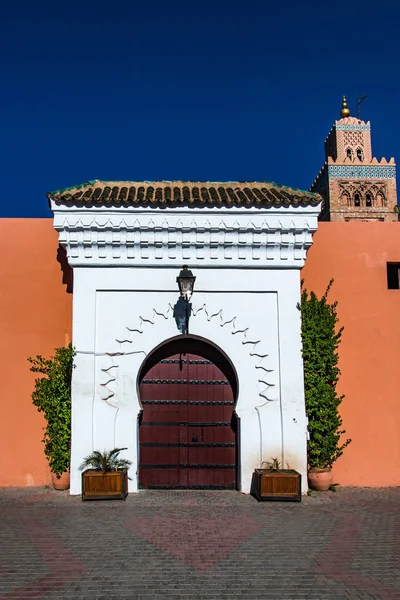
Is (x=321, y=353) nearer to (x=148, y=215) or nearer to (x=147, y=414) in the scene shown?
(x=147, y=414)

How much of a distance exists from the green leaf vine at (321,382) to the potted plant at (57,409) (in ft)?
12.9

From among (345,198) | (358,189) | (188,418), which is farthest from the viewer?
(358,189)

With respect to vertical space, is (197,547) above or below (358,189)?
below

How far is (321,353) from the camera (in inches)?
377

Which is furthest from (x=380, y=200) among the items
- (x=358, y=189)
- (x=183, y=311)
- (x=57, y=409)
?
(x=57, y=409)

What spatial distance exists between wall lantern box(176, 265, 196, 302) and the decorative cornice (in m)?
0.47

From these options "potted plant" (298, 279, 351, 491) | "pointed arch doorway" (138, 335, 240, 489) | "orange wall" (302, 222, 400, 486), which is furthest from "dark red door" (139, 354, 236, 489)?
"orange wall" (302, 222, 400, 486)

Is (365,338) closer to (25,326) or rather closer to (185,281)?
(185,281)

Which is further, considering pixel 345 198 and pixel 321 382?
pixel 345 198

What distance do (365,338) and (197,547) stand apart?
519cm

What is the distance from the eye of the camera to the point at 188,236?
9.20 meters

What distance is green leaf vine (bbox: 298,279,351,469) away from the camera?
30.7ft

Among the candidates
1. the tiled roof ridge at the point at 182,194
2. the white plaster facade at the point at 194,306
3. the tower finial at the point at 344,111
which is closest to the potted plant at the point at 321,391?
the white plaster facade at the point at 194,306

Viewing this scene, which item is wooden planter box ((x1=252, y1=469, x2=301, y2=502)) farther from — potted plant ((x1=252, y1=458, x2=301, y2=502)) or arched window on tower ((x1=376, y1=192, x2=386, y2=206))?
arched window on tower ((x1=376, y1=192, x2=386, y2=206))
